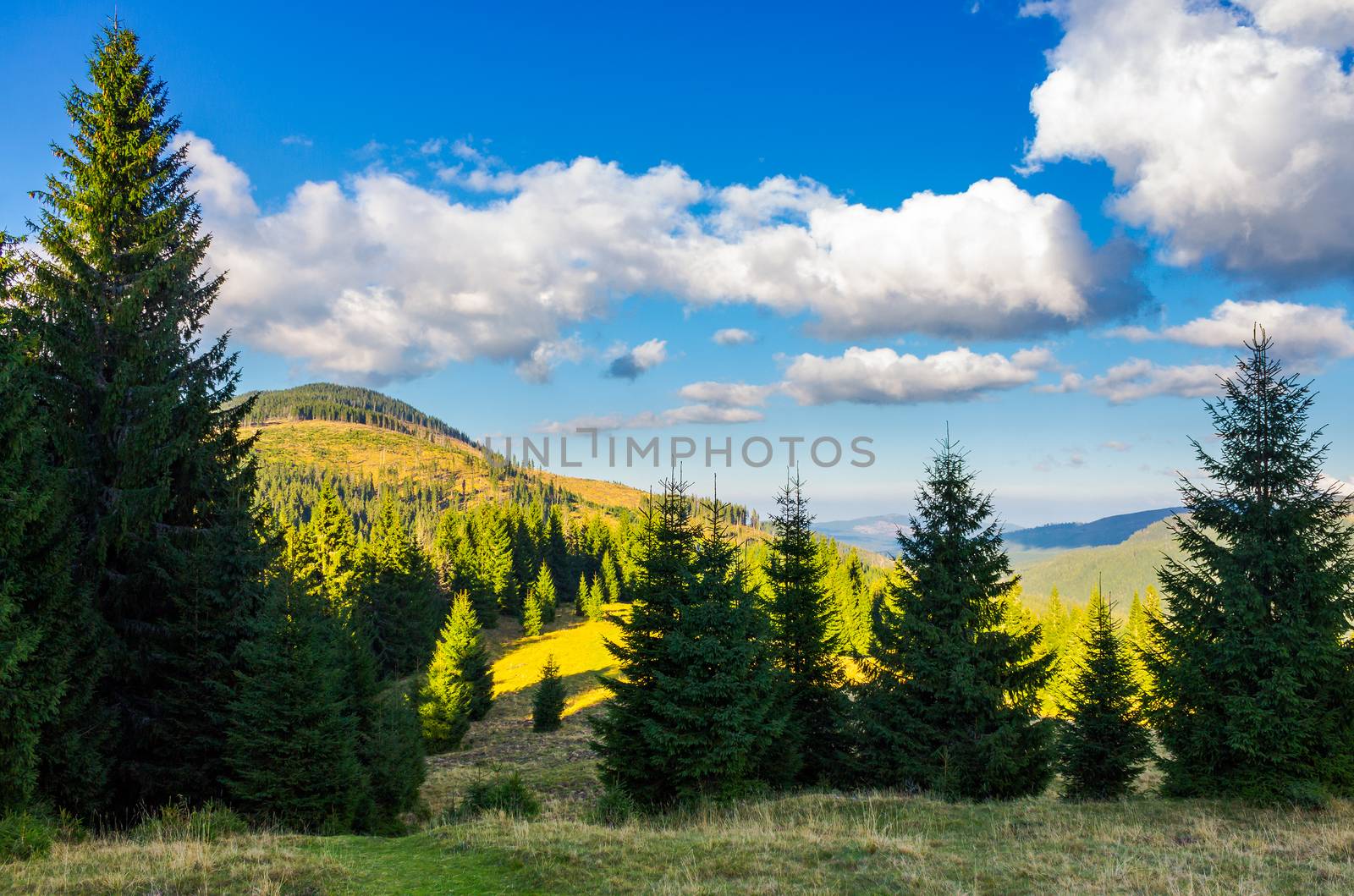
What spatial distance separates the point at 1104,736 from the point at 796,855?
48.4 ft

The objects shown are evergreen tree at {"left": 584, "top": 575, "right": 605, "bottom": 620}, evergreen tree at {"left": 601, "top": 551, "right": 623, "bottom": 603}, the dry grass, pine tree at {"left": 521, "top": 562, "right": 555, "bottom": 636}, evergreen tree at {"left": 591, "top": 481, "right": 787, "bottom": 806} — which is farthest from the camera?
evergreen tree at {"left": 601, "top": 551, "right": 623, "bottom": 603}

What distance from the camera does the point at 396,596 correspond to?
56312 millimetres

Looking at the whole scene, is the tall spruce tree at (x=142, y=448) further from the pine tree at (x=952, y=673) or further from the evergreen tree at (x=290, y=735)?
the pine tree at (x=952, y=673)

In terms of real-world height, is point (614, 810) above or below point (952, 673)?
below

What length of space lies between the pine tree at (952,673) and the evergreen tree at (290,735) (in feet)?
45.1

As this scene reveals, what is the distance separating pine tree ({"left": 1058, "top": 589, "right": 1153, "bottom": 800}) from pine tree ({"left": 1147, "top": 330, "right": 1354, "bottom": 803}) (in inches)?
113

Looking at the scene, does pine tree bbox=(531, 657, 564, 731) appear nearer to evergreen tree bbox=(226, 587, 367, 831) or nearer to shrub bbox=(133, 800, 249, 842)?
evergreen tree bbox=(226, 587, 367, 831)

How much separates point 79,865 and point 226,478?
1136 cm

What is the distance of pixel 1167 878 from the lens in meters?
8.34

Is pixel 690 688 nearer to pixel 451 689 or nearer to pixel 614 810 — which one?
pixel 614 810

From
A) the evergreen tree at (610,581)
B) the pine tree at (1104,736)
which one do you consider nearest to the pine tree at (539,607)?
the evergreen tree at (610,581)

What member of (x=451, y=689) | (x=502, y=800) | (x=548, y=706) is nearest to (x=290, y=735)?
(x=502, y=800)

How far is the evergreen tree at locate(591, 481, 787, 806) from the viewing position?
15.5m

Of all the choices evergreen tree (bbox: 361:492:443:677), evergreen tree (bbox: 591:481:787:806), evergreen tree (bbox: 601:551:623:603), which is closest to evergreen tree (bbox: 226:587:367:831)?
evergreen tree (bbox: 591:481:787:806)
